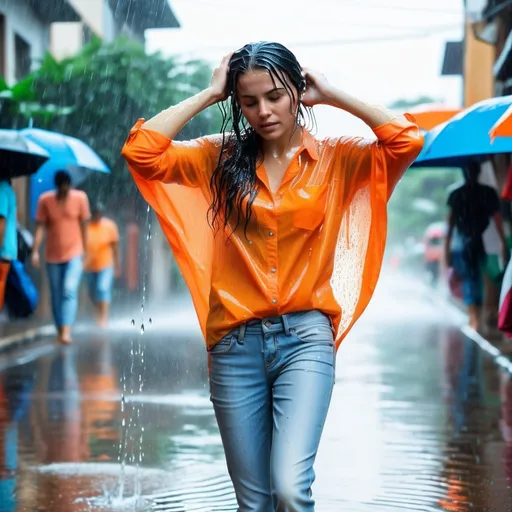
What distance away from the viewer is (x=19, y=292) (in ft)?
34.7

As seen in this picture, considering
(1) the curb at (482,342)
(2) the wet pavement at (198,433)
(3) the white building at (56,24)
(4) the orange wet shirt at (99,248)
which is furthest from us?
(3) the white building at (56,24)

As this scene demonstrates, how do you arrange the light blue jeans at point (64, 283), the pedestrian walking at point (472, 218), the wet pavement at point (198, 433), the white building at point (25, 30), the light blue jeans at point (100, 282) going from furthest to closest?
the white building at point (25, 30) < the light blue jeans at point (100, 282) < the light blue jeans at point (64, 283) < the pedestrian walking at point (472, 218) < the wet pavement at point (198, 433)

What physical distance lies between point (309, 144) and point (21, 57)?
70.6 feet

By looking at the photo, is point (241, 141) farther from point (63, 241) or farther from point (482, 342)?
point (482, 342)

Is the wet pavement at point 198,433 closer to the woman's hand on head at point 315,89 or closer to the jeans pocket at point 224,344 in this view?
the jeans pocket at point 224,344

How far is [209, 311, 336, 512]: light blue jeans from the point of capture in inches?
162

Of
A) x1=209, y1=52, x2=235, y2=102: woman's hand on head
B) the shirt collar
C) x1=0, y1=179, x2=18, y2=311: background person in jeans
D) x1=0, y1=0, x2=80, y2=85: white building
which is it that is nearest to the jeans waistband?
the shirt collar

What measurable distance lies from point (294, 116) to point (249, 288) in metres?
0.57

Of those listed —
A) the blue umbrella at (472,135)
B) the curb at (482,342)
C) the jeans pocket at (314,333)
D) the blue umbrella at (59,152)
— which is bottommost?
the curb at (482,342)

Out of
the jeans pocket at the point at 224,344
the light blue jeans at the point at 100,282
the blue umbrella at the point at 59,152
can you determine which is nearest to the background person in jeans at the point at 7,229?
the blue umbrella at the point at 59,152

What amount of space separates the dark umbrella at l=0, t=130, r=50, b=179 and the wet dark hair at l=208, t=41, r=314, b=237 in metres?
6.16

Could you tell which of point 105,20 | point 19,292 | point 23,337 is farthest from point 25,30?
point 19,292

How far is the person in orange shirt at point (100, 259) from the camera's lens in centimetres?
1745

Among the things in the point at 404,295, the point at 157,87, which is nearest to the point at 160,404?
the point at 157,87
